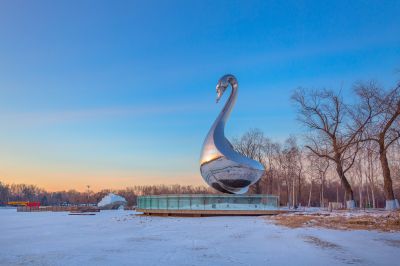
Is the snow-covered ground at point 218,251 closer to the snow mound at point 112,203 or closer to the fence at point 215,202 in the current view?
the fence at point 215,202

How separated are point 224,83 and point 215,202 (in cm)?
937

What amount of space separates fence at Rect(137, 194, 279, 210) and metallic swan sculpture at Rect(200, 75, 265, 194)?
1.51 meters

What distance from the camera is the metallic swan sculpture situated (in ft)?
86.2

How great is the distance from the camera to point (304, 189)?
265 ft

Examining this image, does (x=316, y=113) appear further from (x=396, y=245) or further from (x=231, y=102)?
(x=396, y=245)

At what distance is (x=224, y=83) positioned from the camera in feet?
96.4

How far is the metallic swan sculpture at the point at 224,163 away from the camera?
86.2 feet

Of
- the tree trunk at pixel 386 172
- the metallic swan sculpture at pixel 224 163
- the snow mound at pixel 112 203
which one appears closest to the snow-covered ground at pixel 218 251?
the tree trunk at pixel 386 172

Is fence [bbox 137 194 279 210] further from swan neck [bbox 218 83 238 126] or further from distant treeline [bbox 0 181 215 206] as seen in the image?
distant treeline [bbox 0 181 215 206]

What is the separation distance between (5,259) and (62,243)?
117 inches

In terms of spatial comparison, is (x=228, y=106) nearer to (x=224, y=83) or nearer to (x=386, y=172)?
(x=224, y=83)

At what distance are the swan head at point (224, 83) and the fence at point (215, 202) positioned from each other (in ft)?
26.0

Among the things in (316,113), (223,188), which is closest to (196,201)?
(223,188)

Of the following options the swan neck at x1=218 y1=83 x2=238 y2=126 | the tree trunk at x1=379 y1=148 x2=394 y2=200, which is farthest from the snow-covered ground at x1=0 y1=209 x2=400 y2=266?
the swan neck at x1=218 y1=83 x2=238 y2=126
